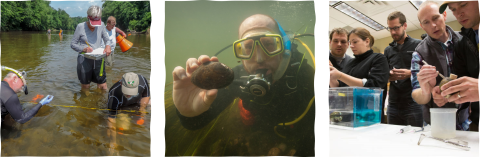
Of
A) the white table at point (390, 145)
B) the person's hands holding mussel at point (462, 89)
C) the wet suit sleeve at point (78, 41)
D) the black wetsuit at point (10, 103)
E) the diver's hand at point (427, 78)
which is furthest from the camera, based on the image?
the wet suit sleeve at point (78, 41)

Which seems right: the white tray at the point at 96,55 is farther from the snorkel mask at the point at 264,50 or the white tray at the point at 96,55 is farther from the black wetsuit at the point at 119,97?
the snorkel mask at the point at 264,50

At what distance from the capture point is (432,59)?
1.93 metres

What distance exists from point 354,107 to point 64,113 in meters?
4.66

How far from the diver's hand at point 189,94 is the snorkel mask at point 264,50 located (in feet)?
0.38

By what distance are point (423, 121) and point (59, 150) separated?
424cm

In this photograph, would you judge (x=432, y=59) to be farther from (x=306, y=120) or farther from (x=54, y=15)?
(x=54, y=15)

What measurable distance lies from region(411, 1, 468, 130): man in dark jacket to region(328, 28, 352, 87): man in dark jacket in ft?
1.95

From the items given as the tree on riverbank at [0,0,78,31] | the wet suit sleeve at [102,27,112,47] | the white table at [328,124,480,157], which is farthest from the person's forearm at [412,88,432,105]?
the tree on riverbank at [0,0,78,31]

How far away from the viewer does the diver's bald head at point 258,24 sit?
2.43 ft

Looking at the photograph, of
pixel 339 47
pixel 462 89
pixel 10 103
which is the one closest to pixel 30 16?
pixel 10 103

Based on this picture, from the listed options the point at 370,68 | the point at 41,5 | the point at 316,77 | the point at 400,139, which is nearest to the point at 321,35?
the point at 316,77

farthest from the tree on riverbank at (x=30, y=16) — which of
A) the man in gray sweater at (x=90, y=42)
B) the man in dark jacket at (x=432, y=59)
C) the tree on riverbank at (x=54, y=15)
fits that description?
the man in dark jacket at (x=432, y=59)

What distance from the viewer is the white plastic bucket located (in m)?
1.12

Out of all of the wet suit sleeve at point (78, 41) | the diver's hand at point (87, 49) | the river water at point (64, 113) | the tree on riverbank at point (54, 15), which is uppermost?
the tree on riverbank at point (54, 15)
